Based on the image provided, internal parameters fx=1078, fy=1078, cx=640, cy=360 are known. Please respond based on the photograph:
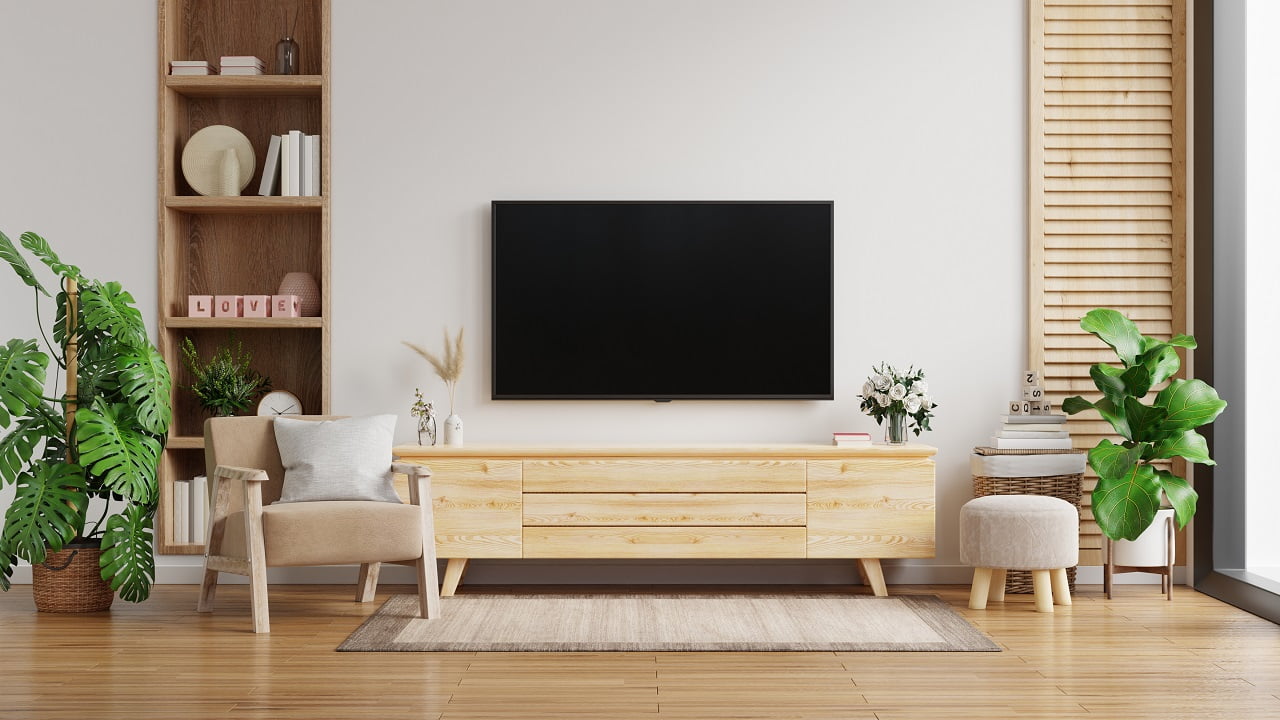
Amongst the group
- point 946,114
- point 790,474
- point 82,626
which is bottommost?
point 82,626

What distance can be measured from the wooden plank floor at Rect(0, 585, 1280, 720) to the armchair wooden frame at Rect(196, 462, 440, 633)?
0.46 feet

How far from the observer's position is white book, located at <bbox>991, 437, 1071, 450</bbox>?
444 cm

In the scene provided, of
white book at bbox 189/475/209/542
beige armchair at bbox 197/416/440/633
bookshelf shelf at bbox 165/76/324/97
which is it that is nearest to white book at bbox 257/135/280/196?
bookshelf shelf at bbox 165/76/324/97

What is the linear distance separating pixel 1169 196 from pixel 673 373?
7.56 feet

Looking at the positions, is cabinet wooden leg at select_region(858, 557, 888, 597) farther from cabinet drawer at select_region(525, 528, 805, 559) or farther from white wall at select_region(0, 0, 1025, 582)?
white wall at select_region(0, 0, 1025, 582)

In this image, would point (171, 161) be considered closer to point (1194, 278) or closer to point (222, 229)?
point (222, 229)

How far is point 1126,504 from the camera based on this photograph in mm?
4094

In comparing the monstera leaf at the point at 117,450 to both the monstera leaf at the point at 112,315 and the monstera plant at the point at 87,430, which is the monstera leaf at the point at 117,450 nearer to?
the monstera plant at the point at 87,430

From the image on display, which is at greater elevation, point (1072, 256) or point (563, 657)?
point (1072, 256)

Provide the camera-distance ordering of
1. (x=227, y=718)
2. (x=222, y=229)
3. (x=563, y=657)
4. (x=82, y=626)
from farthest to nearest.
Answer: (x=222, y=229) → (x=82, y=626) → (x=563, y=657) → (x=227, y=718)

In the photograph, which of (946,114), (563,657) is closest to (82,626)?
(563,657)

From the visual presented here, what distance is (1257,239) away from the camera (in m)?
4.52

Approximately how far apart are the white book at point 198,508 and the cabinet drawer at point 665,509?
144 centimetres

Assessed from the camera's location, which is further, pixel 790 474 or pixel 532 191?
pixel 532 191
